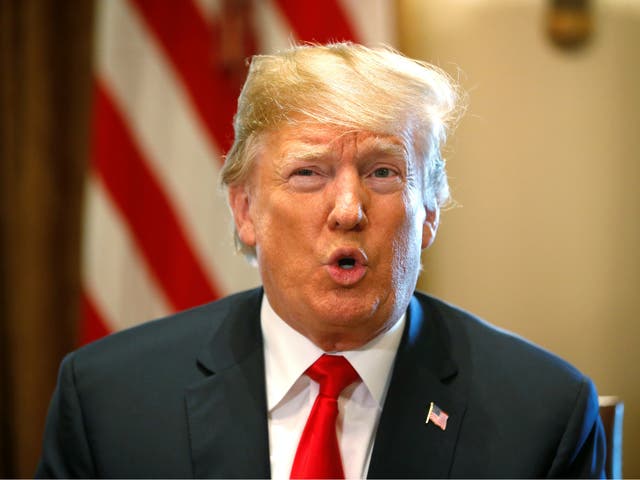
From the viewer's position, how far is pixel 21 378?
3.00m

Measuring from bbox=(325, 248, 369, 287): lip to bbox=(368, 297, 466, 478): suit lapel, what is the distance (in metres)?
0.26

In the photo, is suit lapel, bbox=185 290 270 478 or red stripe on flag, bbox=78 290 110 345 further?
red stripe on flag, bbox=78 290 110 345

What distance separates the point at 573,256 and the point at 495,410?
1500 millimetres

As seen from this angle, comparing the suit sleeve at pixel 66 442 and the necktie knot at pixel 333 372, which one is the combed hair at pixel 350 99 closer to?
the necktie knot at pixel 333 372

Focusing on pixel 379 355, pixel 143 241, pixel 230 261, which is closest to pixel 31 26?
pixel 143 241

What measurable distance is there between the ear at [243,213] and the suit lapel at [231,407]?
0.18 meters

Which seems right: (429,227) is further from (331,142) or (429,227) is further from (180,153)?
(180,153)

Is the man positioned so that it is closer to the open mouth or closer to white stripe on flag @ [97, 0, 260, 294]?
the open mouth

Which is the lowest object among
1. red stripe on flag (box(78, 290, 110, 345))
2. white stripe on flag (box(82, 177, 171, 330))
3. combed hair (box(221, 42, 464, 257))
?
red stripe on flag (box(78, 290, 110, 345))

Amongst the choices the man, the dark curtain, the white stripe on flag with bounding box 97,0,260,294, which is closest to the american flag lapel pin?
the man

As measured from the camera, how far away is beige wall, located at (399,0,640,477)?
9.80ft

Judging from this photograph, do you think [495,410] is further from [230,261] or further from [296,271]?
[230,261]

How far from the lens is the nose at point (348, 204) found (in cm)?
153

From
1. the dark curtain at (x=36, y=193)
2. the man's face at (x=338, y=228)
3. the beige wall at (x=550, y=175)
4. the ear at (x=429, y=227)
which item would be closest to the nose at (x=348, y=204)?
the man's face at (x=338, y=228)
